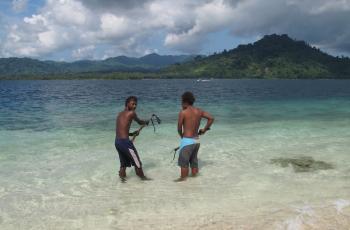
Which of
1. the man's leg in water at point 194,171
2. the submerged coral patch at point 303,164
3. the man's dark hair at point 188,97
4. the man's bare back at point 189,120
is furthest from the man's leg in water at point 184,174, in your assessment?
the submerged coral patch at point 303,164

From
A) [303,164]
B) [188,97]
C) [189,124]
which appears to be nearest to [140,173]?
[189,124]

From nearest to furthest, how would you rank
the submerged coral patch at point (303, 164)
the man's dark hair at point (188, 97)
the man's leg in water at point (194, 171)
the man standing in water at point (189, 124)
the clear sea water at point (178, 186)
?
the clear sea water at point (178, 186) < the man's dark hair at point (188, 97) < the man standing in water at point (189, 124) < the man's leg in water at point (194, 171) < the submerged coral patch at point (303, 164)

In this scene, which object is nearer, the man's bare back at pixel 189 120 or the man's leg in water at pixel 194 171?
the man's bare back at pixel 189 120

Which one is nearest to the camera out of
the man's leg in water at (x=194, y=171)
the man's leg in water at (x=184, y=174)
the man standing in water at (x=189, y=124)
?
the man standing in water at (x=189, y=124)

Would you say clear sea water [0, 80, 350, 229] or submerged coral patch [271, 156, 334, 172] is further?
submerged coral patch [271, 156, 334, 172]

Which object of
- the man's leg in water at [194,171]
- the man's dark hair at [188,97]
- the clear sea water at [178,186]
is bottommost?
the clear sea water at [178,186]

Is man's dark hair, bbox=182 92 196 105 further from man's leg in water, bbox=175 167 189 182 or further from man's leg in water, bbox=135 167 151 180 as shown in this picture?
man's leg in water, bbox=135 167 151 180

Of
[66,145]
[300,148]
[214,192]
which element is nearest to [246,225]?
[214,192]

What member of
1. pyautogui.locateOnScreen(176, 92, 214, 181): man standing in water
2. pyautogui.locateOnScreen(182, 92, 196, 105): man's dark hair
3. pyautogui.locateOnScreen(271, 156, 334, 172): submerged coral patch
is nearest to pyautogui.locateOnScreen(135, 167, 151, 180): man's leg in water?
pyautogui.locateOnScreen(176, 92, 214, 181): man standing in water

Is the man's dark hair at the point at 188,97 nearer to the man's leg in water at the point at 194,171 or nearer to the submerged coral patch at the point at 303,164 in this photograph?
the man's leg in water at the point at 194,171

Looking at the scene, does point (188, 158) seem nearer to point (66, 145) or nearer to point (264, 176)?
point (264, 176)

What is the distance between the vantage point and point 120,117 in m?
11.9

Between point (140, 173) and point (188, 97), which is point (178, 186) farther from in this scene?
point (188, 97)

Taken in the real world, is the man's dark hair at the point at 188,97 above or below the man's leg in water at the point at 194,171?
above
